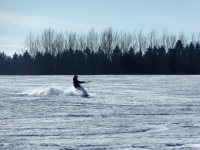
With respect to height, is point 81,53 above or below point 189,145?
above

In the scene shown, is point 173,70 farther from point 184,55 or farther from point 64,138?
point 64,138

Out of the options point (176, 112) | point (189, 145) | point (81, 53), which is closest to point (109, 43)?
point (81, 53)

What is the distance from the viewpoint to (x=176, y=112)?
52.2 ft

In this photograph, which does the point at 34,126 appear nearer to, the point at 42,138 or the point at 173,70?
the point at 42,138

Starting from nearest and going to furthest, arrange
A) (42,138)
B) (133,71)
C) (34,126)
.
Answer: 1. (42,138)
2. (34,126)
3. (133,71)

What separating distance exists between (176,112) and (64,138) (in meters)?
7.05

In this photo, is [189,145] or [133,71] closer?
[189,145]

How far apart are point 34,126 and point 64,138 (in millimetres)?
2233

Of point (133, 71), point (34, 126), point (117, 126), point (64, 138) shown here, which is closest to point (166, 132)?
point (117, 126)

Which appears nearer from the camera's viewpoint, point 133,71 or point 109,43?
point 133,71

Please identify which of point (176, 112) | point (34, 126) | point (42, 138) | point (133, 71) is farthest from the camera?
point (133, 71)

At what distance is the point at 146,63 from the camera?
9650 centimetres

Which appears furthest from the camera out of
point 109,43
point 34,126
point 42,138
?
point 109,43

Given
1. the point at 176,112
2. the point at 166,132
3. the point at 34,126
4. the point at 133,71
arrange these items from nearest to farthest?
the point at 166,132 → the point at 34,126 → the point at 176,112 → the point at 133,71
